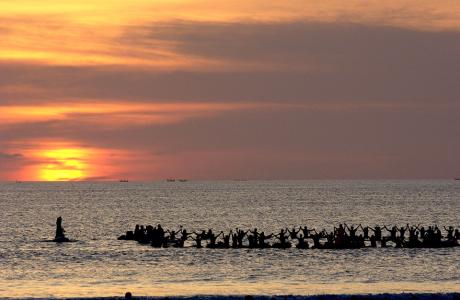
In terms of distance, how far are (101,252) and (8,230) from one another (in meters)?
41.5

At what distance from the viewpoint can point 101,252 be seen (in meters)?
89.6

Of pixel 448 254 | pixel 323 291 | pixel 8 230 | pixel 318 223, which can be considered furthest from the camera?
pixel 318 223

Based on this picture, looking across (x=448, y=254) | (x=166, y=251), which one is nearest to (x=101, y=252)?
(x=166, y=251)

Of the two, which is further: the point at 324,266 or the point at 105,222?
the point at 105,222

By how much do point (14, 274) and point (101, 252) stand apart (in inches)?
872

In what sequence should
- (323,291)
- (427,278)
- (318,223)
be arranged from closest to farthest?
1. (323,291)
2. (427,278)
3. (318,223)

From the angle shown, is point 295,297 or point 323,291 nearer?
point 295,297

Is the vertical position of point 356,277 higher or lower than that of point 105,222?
lower

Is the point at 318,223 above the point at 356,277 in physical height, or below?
above

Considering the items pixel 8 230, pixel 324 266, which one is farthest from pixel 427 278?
pixel 8 230

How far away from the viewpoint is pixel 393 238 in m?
89.9

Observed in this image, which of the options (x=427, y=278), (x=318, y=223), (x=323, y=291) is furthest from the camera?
(x=318, y=223)

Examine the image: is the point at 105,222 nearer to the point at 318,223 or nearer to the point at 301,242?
the point at 318,223

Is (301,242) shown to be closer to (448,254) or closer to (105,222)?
(448,254)
